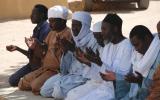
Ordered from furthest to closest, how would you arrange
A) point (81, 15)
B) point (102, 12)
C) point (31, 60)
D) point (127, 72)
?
point (102, 12)
point (31, 60)
point (81, 15)
point (127, 72)

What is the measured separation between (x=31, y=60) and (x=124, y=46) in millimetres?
2145

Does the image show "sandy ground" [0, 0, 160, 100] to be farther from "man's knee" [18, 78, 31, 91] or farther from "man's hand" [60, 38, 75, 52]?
"man's hand" [60, 38, 75, 52]

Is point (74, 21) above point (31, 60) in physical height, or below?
above

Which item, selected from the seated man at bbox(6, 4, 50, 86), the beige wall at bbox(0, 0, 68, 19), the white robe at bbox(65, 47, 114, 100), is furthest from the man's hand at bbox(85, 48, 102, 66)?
the beige wall at bbox(0, 0, 68, 19)

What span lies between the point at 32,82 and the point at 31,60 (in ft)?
1.77

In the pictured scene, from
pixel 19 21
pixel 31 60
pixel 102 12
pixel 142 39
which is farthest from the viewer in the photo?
pixel 102 12

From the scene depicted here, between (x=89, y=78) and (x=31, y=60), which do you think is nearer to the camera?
(x=89, y=78)

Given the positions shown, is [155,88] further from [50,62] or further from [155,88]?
[50,62]

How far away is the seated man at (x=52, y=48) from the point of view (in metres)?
7.59

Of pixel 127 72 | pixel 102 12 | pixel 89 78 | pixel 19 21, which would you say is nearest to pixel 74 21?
pixel 89 78

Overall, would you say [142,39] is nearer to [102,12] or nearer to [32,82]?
[32,82]

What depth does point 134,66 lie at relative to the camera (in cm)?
621

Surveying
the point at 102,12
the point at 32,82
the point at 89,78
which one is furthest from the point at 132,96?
the point at 102,12

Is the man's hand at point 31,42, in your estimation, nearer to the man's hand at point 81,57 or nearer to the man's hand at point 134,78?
the man's hand at point 81,57
